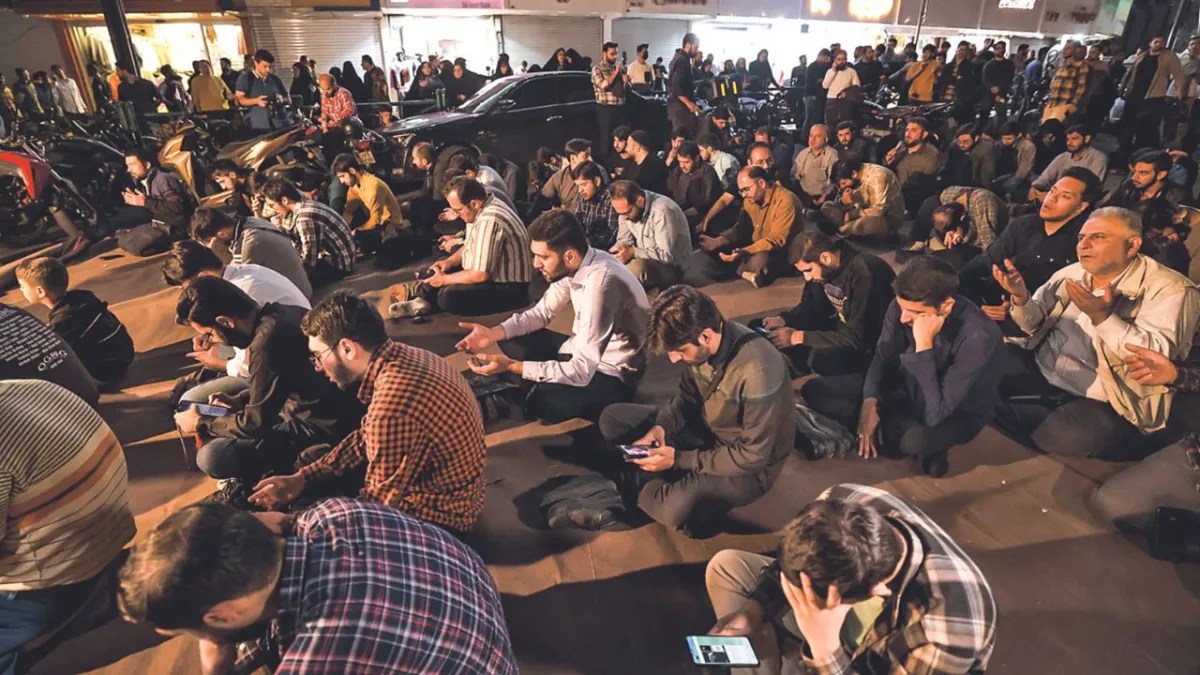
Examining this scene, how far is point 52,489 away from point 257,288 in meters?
1.86

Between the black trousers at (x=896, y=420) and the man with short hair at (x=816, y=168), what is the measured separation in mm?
4325

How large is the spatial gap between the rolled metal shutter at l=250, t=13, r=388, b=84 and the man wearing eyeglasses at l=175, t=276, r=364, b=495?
14266mm

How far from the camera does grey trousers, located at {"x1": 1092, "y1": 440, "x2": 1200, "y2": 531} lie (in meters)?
2.92

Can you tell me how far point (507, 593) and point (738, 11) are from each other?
18754 mm

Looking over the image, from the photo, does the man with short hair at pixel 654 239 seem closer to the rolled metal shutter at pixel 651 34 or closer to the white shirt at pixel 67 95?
the rolled metal shutter at pixel 651 34

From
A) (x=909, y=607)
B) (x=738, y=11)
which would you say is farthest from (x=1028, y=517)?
(x=738, y=11)

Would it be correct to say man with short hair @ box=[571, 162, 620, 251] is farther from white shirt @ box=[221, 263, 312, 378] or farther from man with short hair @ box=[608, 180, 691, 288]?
white shirt @ box=[221, 263, 312, 378]

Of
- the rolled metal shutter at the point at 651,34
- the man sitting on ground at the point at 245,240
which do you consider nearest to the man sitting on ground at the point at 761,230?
the man sitting on ground at the point at 245,240

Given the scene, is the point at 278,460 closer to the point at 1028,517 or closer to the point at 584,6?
the point at 1028,517

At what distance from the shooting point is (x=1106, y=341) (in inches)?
133

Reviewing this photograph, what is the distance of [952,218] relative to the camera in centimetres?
547

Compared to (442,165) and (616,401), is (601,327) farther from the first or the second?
(442,165)

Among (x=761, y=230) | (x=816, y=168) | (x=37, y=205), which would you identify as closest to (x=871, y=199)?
(x=816, y=168)

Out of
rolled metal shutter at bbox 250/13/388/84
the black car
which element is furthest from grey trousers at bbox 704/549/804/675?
rolled metal shutter at bbox 250/13/388/84
